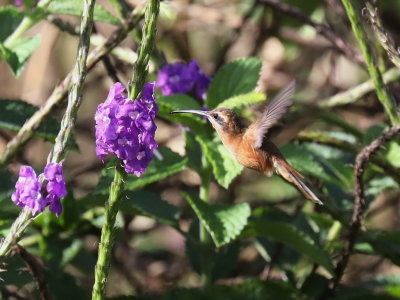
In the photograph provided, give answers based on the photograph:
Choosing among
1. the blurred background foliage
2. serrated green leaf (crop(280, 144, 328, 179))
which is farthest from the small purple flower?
serrated green leaf (crop(280, 144, 328, 179))

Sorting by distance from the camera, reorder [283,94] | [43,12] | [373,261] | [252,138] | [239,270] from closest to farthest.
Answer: [283,94]
[252,138]
[43,12]
[239,270]
[373,261]

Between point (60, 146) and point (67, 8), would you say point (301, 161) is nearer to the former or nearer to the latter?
point (67, 8)

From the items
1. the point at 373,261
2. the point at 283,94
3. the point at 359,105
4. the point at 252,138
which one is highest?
the point at 283,94

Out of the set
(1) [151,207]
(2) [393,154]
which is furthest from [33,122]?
(2) [393,154]

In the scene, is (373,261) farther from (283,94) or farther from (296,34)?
(283,94)

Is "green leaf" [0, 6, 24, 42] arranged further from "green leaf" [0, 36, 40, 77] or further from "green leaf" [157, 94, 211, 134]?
"green leaf" [157, 94, 211, 134]

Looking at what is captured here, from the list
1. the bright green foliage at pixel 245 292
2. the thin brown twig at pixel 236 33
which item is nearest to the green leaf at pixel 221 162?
the bright green foliage at pixel 245 292

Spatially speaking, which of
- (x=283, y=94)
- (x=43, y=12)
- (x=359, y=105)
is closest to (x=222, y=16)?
(x=359, y=105)

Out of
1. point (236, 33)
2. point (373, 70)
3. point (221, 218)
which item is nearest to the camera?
point (221, 218)
